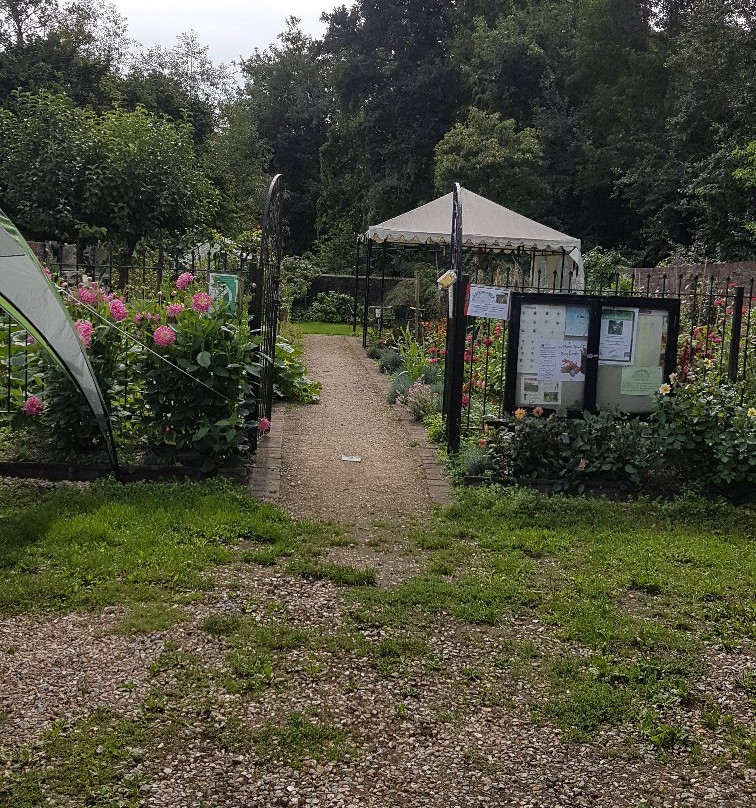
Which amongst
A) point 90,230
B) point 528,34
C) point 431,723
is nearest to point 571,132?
point 528,34

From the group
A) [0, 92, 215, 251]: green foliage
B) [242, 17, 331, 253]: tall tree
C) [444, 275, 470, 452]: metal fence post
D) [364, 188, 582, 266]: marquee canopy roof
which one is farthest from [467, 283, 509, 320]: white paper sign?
[242, 17, 331, 253]: tall tree

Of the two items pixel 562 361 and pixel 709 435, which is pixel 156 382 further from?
pixel 709 435

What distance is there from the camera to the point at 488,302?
20.5 ft

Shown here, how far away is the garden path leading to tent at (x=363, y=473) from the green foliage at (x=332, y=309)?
11.2 m

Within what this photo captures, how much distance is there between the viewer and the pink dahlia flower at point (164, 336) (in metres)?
5.52

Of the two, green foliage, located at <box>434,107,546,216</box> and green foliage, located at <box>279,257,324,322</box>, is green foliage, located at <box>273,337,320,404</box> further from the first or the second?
green foliage, located at <box>434,107,546,216</box>

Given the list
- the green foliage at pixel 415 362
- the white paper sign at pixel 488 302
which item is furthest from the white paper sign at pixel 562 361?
the green foliage at pixel 415 362

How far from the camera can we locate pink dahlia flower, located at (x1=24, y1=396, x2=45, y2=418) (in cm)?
574

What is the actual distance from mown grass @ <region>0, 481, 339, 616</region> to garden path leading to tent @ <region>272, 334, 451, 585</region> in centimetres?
32

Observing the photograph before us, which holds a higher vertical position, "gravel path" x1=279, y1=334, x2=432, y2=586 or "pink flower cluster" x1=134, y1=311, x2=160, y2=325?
"pink flower cluster" x1=134, y1=311, x2=160, y2=325

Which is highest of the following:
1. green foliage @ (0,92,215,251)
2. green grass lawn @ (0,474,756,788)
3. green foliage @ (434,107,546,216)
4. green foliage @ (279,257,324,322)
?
green foliage @ (434,107,546,216)

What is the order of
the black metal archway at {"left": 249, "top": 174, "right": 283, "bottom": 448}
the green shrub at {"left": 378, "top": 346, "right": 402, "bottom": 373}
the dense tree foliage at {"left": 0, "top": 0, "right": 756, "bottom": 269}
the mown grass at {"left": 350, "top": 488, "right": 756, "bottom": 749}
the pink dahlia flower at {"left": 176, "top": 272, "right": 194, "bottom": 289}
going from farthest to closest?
the dense tree foliage at {"left": 0, "top": 0, "right": 756, "bottom": 269}
the green shrub at {"left": 378, "top": 346, "right": 402, "bottom": 373}
the black metal archway at {"left": 249, "top": 174, "right": 283, "bottom": 448}
the pink dahlia flower at {"left": 176, "top": 272, "right": 194, "bottom": 289}
the mown grass at {"left": 350, "top": 488, "right": 756, "bottom": 749}

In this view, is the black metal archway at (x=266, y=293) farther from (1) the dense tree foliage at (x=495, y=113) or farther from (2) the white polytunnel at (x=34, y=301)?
(1) the dense tree foliage at (x=495, y=113)

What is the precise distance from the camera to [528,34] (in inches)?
1079
